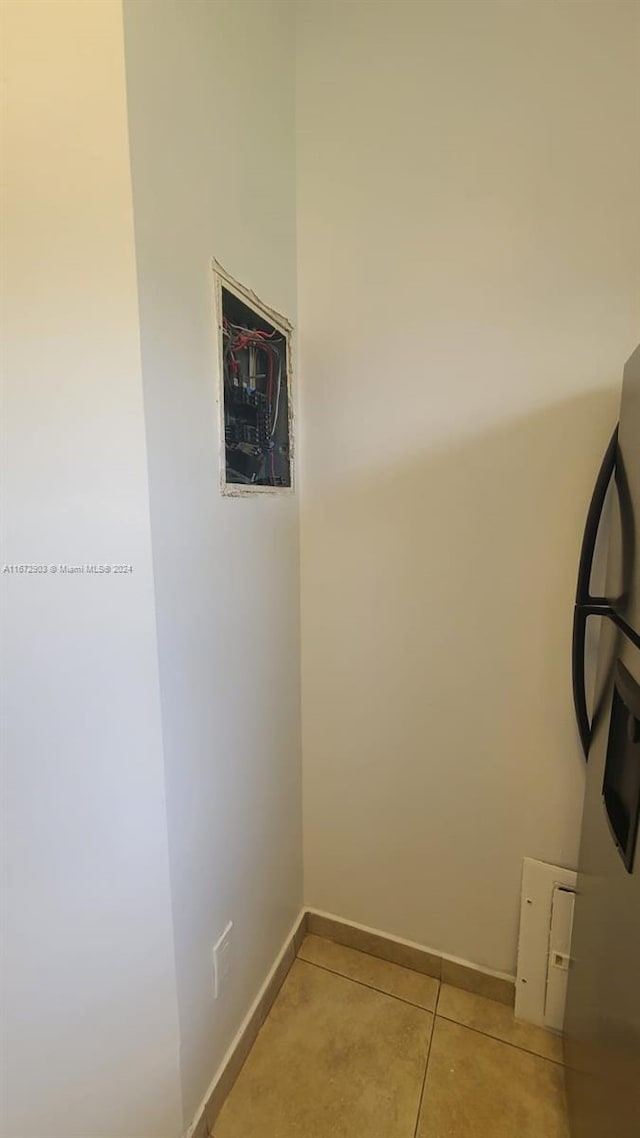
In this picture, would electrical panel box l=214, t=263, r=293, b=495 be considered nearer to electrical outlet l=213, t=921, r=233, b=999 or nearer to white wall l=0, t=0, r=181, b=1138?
white wall l=0, t=0, r=181, b=1138

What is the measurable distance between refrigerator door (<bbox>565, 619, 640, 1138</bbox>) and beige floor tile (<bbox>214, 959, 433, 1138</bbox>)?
1.26 feet

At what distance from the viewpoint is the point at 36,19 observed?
2.24 ft

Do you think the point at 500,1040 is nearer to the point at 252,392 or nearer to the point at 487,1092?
the point at 487,1092

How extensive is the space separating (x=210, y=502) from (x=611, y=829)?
94 cm

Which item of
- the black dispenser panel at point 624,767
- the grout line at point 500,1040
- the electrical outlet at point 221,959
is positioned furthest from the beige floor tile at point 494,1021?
the black dispenser panel at point 624,767

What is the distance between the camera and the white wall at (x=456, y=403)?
3.52 ft

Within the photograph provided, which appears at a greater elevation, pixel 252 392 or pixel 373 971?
pixel 252 392

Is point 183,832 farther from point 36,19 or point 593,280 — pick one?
point 593,280

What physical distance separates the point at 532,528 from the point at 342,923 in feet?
4.42

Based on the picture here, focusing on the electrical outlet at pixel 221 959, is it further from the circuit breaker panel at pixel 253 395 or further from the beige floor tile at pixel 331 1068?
the circuit breaker panel at pixel 253 395

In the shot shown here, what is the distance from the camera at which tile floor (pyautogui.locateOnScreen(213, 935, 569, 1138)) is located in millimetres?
1116

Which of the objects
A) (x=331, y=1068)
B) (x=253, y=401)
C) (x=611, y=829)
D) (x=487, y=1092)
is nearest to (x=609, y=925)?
(x=611, y=829)

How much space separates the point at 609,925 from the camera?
0.84m

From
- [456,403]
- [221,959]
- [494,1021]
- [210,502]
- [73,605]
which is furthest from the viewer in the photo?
[494,1021]
